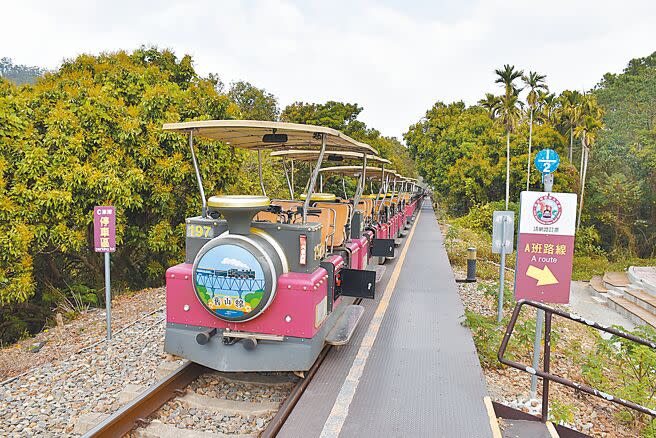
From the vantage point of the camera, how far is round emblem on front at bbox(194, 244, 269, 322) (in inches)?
161

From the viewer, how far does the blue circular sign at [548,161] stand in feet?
16.7

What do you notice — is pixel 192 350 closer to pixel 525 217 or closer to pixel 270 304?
pixel 270 304

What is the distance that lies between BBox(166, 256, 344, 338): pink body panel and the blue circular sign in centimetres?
284

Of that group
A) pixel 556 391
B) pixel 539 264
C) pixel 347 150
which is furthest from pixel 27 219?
pixel 556 391

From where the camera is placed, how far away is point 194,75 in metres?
12.6

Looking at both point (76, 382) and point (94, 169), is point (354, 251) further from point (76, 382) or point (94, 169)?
point (94, 169)

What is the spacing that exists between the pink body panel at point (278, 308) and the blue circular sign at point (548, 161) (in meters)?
2.84

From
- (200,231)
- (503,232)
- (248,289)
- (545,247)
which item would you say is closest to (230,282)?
(248,289)

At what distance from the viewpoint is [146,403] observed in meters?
3.88

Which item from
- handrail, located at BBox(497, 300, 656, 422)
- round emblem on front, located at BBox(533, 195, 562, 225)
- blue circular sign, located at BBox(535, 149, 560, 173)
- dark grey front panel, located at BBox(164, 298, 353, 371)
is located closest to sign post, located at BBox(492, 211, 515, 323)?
blue circular sign, located at BBox(535, 149, 560, 173)

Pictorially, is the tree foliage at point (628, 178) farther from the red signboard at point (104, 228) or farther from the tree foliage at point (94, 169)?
the red signboard at point (104, 228)

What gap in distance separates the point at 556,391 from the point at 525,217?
7.65ft

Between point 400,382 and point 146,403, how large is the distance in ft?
7.53

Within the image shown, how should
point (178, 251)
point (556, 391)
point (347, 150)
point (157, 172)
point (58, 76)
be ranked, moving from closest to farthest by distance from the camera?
point (556, 391)
point (347, 150)
point (157, 172)
point (178, 251)
point (58, 76)
